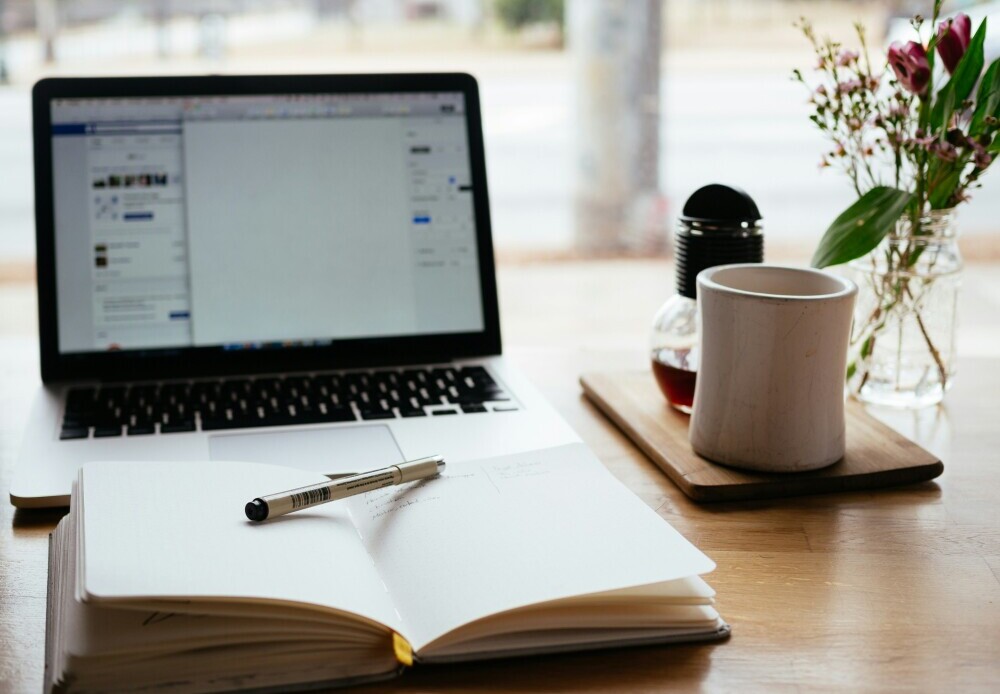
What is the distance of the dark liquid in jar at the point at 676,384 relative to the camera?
0.93m

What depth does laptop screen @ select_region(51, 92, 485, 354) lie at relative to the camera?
101 centimetres

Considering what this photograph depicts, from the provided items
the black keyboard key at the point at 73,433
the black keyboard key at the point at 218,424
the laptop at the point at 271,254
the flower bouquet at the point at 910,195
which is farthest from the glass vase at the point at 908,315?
the black keyboard key at the point at 73,433

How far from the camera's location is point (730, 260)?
90 cm

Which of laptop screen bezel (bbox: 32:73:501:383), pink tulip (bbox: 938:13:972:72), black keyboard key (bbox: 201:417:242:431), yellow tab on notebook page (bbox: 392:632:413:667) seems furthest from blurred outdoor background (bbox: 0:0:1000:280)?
yellow tab on notebook page (bbox: 392:632:413:667)

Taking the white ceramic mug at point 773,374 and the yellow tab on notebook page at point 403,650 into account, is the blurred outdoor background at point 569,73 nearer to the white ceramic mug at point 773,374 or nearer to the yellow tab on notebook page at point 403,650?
the white ceramic mug at point 773,374

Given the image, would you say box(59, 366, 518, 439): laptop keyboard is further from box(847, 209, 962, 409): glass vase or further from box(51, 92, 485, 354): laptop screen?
box(847, 209, 962, 409): glass vase

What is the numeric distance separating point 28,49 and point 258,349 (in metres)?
3.56

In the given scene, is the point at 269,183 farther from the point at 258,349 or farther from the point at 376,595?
the point at 376,595

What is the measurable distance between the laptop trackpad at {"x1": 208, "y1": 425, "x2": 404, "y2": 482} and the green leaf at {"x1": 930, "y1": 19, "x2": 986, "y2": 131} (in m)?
0.54

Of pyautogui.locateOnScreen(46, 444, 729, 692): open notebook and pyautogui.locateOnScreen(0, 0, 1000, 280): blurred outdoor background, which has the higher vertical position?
pyautogui.locateOnScreen(0, 0, 1000, 280): blurred outdoor background

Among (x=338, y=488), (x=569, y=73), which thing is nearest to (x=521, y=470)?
(x=338, y=488)

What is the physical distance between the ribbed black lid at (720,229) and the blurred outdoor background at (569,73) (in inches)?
125

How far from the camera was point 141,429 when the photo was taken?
0.89 metres

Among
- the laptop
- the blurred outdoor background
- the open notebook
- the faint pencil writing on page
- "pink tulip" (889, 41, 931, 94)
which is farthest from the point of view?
the blurred outdoor background
